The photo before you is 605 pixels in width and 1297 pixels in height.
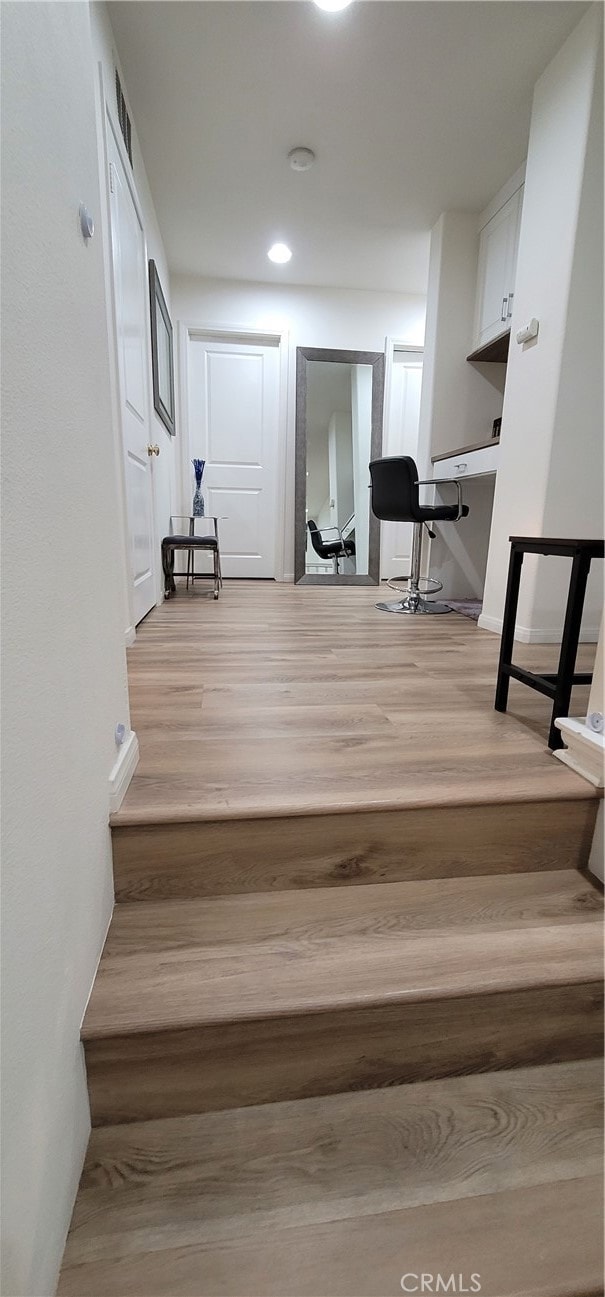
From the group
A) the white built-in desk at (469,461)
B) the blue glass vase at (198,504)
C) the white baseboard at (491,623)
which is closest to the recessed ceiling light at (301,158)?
the white built-in desk at (469,461)

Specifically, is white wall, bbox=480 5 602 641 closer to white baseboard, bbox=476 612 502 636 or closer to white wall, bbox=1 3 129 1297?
white baseboard, bbox=476 612 502 636

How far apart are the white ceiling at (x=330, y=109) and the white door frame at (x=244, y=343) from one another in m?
0.68

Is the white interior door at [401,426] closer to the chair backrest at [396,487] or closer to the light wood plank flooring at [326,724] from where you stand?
the chair backrest at [396,487]

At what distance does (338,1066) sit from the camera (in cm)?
85

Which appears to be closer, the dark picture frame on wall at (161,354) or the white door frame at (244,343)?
the dark picture frame on wall at (161,354)

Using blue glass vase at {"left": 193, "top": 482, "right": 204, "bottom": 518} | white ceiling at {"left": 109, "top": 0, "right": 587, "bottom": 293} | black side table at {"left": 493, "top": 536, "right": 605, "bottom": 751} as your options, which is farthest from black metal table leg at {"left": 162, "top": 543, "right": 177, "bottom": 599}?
black side table at {"left": 493, "top": 536, "right": 605, "bottom": 751}

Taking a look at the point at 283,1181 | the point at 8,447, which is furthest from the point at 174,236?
the point at 283,1181

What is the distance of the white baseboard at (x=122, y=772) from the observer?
3.17 feet

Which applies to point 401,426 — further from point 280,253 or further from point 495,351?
point 280,253

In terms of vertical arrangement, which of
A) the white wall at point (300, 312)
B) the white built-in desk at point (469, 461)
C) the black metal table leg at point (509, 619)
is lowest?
the black metal table leg at point (509, 619)

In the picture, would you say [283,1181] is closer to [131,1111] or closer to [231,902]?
[131,1111]

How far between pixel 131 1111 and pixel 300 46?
11.2 ft

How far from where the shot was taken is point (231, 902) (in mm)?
1001

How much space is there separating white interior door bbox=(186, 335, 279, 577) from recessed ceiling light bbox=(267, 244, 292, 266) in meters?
0.64
